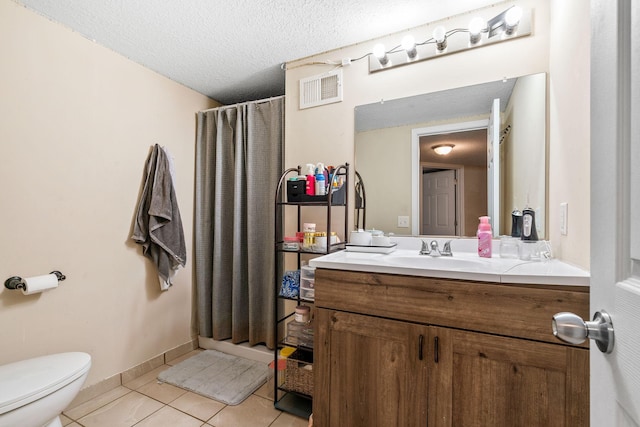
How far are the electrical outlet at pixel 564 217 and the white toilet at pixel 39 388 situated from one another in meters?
2.32

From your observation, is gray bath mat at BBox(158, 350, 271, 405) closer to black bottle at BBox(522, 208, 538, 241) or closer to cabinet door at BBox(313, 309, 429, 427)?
cabinet door at BBox(313, 309, 429, 427)

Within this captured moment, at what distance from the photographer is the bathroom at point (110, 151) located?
1.29 m

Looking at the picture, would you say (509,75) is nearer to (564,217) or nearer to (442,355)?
(564,217)

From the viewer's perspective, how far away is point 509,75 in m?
1.51

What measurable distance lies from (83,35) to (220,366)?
7.94 feet

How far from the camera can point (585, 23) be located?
40.3 inches

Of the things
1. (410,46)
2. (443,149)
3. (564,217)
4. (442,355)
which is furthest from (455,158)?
(442,355)

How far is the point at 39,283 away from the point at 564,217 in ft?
8.47

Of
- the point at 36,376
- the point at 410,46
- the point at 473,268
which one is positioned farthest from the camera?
the point at 410,46

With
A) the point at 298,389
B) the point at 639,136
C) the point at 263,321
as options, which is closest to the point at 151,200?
the point at 263,321

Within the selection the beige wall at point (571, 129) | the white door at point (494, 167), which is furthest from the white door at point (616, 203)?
the white door at point (494, 167)

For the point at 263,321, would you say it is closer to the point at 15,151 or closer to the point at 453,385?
the point at 453,385

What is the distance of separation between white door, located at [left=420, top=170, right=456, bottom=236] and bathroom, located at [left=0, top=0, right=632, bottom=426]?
44 centimetres

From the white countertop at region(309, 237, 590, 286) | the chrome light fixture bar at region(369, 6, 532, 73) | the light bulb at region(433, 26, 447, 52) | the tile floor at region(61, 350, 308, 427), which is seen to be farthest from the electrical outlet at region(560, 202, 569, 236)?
the tile floor at region(61, 350, 308, 427)
